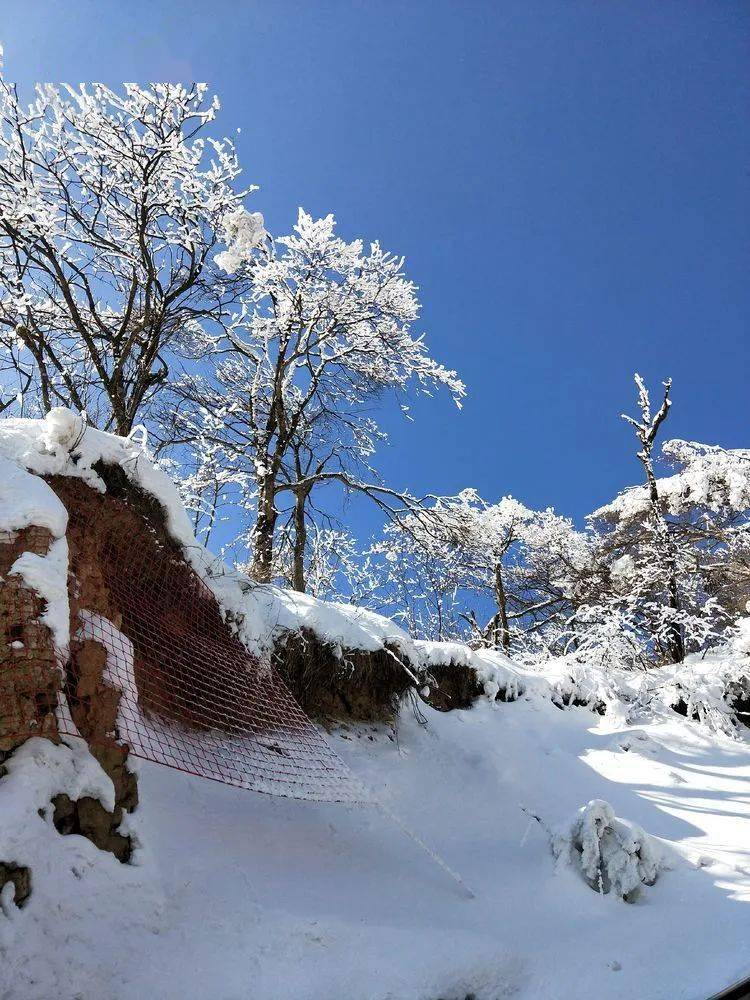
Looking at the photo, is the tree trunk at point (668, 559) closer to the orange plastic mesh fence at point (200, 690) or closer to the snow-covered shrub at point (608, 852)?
the snow-covered shrub at point (608, 852)

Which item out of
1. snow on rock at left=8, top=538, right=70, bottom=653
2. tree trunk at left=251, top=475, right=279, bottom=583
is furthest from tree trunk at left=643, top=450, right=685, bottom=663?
snow on rock at left=8, top=538, right=70, bottom=653

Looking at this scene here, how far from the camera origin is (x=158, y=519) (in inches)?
167

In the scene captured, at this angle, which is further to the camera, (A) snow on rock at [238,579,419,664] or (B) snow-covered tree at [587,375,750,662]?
(B) snow-covered tree at [587,375,750,662]

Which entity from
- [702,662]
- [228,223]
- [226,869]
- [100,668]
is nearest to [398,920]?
[226,869]

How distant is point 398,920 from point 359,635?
2641mm

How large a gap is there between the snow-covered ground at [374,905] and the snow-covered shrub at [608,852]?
0.26 feet

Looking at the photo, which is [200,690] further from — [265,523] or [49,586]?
[265,523]

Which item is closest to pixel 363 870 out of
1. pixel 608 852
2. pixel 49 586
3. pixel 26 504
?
pixel 608 852

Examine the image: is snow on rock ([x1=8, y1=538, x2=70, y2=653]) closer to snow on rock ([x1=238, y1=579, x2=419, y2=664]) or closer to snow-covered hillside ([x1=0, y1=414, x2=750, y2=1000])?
snow-covered hillside ([x1=0, y1=414, x2=750, y2=1000])

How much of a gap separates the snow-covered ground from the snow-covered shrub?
0.08 m

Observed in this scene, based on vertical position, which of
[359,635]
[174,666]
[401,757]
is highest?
[359,635]

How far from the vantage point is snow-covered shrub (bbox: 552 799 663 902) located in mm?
3230

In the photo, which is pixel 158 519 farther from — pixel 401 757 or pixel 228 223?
pixel 228 223

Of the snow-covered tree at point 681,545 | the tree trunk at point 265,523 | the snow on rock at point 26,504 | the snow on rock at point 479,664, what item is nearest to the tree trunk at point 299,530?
the tree trunk at point 265,523
